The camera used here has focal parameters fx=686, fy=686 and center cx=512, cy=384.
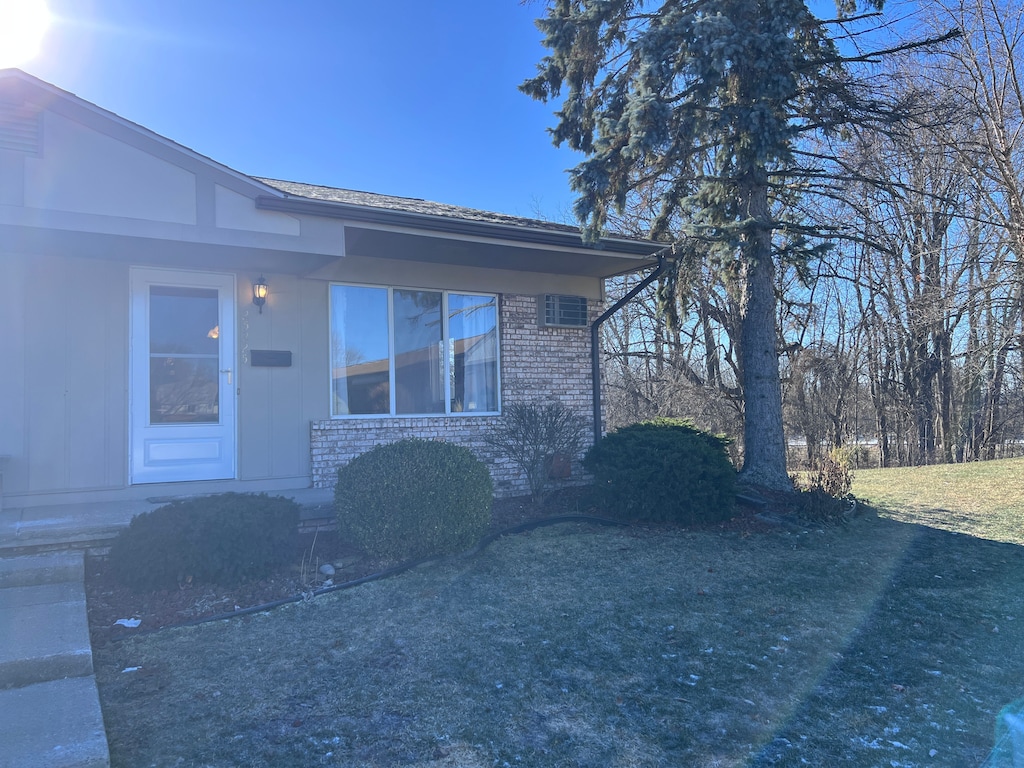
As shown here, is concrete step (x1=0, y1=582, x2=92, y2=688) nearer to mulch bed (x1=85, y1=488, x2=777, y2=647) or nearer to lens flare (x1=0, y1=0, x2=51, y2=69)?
mulch bed (x1=85, y1=488, x2=777, y2=647)

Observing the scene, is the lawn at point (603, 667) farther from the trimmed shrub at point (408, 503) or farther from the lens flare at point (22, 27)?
the lens flare at point (22, 27)

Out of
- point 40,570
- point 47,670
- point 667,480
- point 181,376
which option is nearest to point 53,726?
point 47,670

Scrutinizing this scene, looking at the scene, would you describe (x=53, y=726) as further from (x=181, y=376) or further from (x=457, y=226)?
(x=457, y=226)

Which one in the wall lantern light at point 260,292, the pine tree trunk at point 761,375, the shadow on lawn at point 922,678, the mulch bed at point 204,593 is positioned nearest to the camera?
the shadow on lawn at point 922,678

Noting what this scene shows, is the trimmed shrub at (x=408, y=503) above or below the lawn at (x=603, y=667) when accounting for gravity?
above

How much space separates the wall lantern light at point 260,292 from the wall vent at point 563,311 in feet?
11.7

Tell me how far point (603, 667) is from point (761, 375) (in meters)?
5.47

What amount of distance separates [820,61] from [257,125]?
7.30m

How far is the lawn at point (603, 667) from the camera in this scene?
300 cm

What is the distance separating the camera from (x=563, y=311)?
30.7 ft

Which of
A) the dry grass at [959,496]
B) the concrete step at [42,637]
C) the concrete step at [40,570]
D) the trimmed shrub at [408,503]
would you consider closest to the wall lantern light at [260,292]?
the trimmed shrub at [408,503]

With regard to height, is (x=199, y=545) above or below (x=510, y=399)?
below

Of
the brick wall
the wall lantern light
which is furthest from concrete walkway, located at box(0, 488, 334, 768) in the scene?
the wall lantern light

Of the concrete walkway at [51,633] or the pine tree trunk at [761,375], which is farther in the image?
the pine tree trunk at [761,375]
